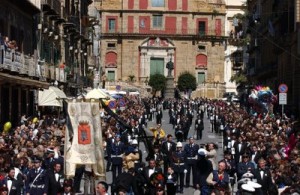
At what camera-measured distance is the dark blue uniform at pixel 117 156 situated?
2639cm

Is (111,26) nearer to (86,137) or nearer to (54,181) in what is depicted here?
(86,137)

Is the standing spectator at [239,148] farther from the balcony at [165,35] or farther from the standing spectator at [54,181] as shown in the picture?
the balcony at [165,35]

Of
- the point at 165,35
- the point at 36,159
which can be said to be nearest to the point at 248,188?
the point at 36,159

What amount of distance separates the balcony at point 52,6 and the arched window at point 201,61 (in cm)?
5571

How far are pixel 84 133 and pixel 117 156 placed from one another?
25.7ft

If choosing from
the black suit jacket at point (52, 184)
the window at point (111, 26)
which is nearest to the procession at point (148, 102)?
the black suit jacket at point (52, 184)

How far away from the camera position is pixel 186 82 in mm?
102312

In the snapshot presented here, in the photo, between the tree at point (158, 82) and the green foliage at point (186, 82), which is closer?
the green foliage at point (186, 82)

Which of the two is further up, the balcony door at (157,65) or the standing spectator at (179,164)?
the balcony door at (157,65)

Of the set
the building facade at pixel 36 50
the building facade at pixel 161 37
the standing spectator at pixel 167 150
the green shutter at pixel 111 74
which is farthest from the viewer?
the building facade at pixel 161 37

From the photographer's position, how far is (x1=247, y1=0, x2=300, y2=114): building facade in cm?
4997

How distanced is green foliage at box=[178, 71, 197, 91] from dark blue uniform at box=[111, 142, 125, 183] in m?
74.6

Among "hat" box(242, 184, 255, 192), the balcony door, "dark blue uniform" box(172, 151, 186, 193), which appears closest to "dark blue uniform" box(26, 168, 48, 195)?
"dark blue uniform" box(172, 151, 186, 193)

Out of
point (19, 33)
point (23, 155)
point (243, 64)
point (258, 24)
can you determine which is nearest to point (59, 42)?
point (19, 33)
